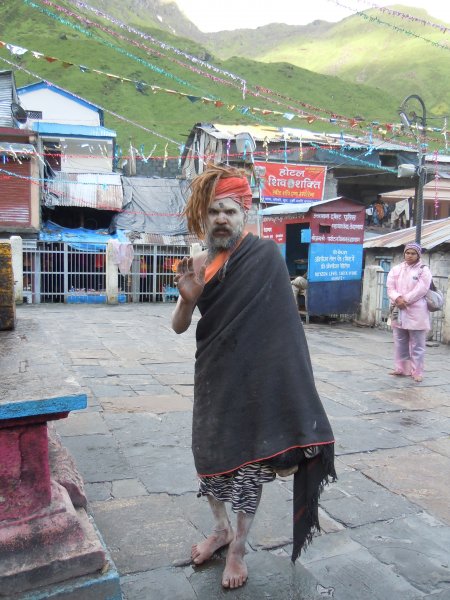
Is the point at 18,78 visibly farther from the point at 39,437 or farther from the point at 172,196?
the point at 39,437

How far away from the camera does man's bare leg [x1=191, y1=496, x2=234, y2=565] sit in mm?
2471

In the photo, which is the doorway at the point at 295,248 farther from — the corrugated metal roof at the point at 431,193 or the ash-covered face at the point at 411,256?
the corrugated metal roof at the point at 431,193

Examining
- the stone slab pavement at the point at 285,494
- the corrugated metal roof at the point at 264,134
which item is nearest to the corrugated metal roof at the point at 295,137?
the corrugated metal roof at the point at 264,134

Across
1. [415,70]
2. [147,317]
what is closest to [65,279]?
[147,317]

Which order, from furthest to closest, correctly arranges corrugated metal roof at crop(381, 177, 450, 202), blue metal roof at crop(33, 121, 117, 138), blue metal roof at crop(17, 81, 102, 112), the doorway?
blue metal roof at crop(17, 81, 102, 112)
corrugated metal roof at crop(381, 177, 450, 202)
blue metal roof at crop(33, 121, 117, 138)
the doorway

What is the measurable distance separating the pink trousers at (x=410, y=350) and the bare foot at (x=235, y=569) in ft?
15.9

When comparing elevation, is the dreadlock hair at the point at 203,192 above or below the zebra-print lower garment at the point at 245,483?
above

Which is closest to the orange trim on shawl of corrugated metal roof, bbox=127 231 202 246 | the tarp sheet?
corrugated metal roof, bbox=127 231 202 246

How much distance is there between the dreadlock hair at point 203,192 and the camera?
88.7 inches

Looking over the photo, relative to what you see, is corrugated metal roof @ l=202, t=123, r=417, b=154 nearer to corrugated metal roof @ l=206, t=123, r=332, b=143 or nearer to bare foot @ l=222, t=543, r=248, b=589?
corrugated metal roof @ l=206, t=123, r=332, b=143

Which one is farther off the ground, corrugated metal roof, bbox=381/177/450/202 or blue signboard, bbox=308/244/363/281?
corrugated metal roof, bbox=381/177/450/202

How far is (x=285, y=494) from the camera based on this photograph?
10.7 ft

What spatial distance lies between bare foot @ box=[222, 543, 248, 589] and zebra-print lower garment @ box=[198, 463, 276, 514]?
212mm

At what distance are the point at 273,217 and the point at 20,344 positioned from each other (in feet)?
Answer: 33.6
